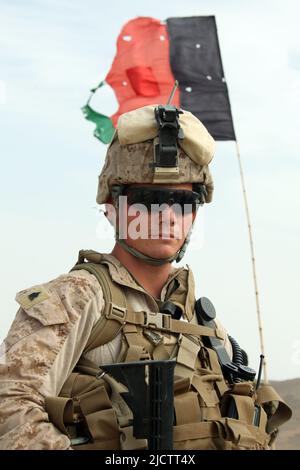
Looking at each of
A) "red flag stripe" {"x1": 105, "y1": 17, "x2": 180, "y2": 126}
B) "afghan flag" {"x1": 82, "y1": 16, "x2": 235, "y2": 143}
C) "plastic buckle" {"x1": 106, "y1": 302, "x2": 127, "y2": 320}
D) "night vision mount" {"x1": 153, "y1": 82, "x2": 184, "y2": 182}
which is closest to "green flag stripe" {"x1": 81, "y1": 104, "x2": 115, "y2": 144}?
"afghan flag" {"x1": 82, "y1": 16, "x2": 235, "y2": 143}

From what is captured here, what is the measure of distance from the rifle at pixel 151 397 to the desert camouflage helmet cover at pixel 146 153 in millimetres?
1207

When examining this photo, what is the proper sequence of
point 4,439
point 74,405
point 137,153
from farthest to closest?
point 137,153
point 74,405
point 4,439

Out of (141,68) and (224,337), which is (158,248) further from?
(141,68)

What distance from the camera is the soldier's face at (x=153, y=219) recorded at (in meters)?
5.25

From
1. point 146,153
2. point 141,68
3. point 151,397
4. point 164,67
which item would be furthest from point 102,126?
point 151,397

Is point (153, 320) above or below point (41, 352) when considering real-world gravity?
above

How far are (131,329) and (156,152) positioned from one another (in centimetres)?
111

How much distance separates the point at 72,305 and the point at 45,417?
2.18 feet

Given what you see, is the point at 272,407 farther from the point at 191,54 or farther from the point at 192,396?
the point at 191,54

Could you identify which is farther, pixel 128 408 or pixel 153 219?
pixel 153 219

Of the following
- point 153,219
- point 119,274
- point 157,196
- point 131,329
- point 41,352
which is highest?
point 157,196

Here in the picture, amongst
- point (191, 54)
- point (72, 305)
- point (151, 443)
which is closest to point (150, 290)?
point (72, 305)

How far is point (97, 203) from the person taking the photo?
5637mm

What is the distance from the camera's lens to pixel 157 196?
526 centimetres
